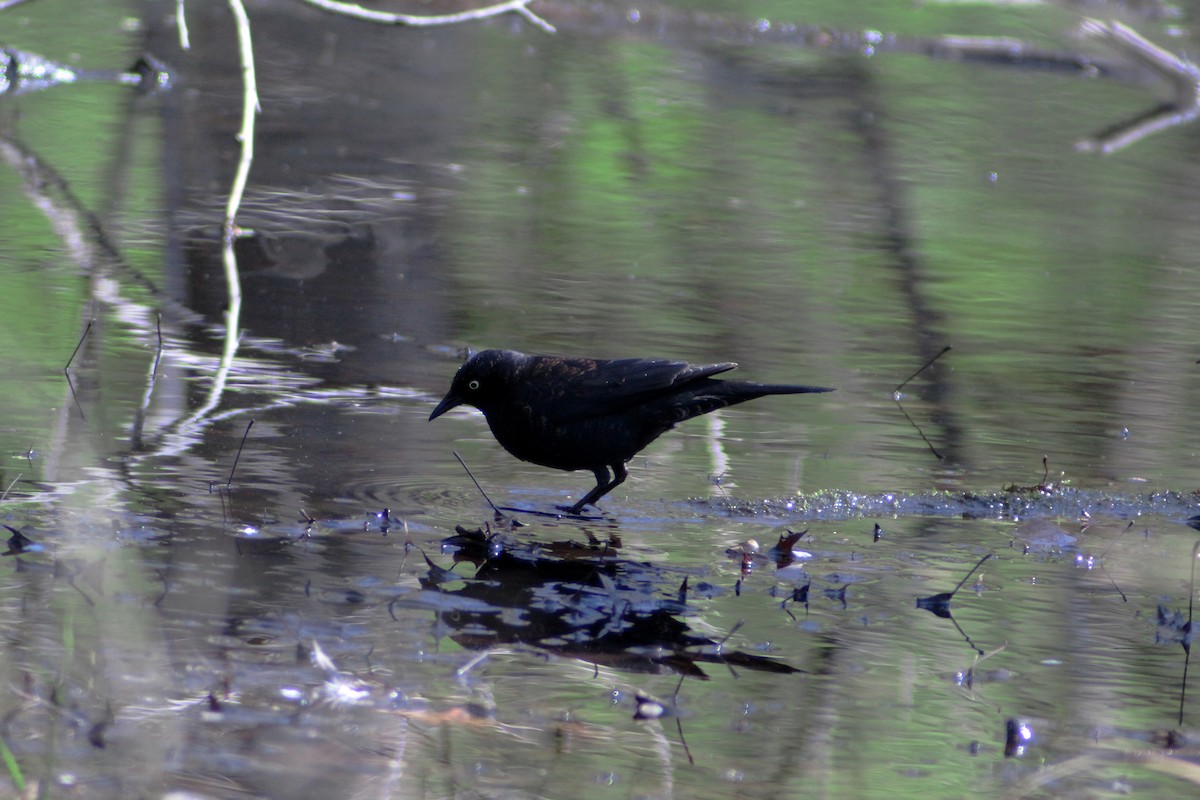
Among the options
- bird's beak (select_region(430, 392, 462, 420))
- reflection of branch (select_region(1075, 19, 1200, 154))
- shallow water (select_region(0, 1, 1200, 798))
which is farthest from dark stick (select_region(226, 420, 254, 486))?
reflection of branch (select_region(1075, 19, 1200, 154))

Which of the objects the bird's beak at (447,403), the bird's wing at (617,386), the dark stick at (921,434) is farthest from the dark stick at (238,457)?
the dark stick at (921,434)

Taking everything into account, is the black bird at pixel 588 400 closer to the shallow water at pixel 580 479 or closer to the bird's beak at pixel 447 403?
the bird's beak at pixel 447 403

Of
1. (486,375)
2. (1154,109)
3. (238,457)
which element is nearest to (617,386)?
(486,375)

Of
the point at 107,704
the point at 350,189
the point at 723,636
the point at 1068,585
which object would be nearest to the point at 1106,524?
the point at 1068,585

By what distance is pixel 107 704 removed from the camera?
3494 millimetres

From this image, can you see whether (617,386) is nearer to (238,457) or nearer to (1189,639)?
(238,457)

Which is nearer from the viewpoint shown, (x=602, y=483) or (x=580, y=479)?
(x=602, y=483)

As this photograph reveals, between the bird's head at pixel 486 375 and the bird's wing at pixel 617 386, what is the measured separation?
0.35 feet

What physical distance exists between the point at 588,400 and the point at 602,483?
0.95ft

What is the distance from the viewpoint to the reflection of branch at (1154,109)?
49.4 feet

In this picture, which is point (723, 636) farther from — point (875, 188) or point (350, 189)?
point (875, 188)

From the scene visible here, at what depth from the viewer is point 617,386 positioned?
17.3 feet

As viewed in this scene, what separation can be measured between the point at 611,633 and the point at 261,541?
110cm

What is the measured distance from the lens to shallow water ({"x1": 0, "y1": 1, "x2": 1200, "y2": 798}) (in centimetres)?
361
